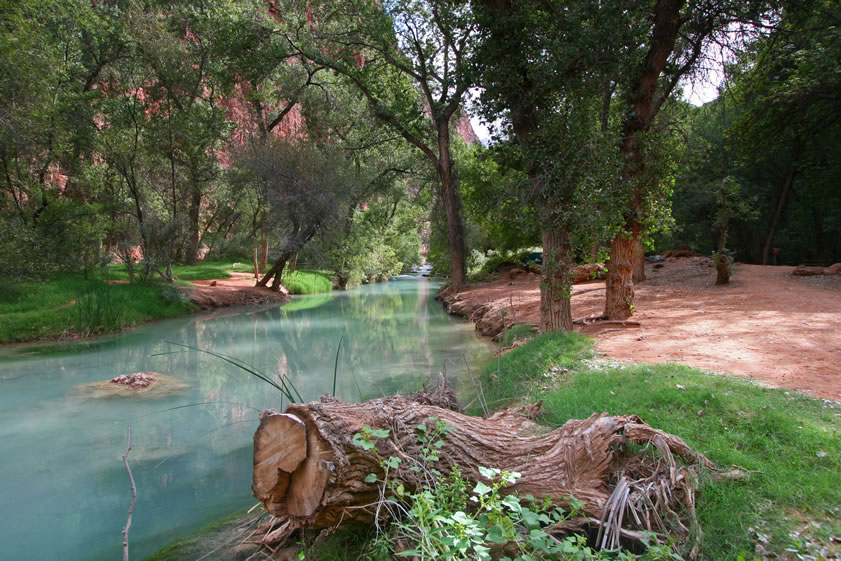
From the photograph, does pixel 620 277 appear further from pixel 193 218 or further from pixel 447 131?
pixel 193 218

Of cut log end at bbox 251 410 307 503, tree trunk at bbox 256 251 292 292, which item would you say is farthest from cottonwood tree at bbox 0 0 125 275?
cut log end at bbox 251 410 307 503

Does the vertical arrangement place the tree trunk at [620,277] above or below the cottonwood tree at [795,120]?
below

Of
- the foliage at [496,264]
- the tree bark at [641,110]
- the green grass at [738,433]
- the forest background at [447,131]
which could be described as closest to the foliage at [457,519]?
the green grass at [738,433]

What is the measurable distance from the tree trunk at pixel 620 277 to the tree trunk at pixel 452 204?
10716 mm

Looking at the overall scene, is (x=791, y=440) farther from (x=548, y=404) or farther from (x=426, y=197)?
(x=426, y=197)

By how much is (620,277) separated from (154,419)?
25.6 feet

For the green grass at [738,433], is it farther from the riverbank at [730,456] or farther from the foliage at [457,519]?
the foliage at [457,519]

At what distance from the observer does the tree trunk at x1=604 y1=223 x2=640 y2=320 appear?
27.3ft

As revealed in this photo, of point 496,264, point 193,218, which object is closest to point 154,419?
point 496,264

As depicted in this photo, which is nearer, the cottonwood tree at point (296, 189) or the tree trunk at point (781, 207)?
the tree trunk at point (781, 207)

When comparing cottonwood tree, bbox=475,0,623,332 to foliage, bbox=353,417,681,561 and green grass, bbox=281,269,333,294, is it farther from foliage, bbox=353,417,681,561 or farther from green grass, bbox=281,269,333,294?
green grass, bbox=281,269,333,294

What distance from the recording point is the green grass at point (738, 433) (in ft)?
8.23

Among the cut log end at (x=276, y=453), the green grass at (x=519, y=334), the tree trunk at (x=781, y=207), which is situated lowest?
the green grass at (x=519, y=334)

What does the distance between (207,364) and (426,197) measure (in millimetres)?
16476
